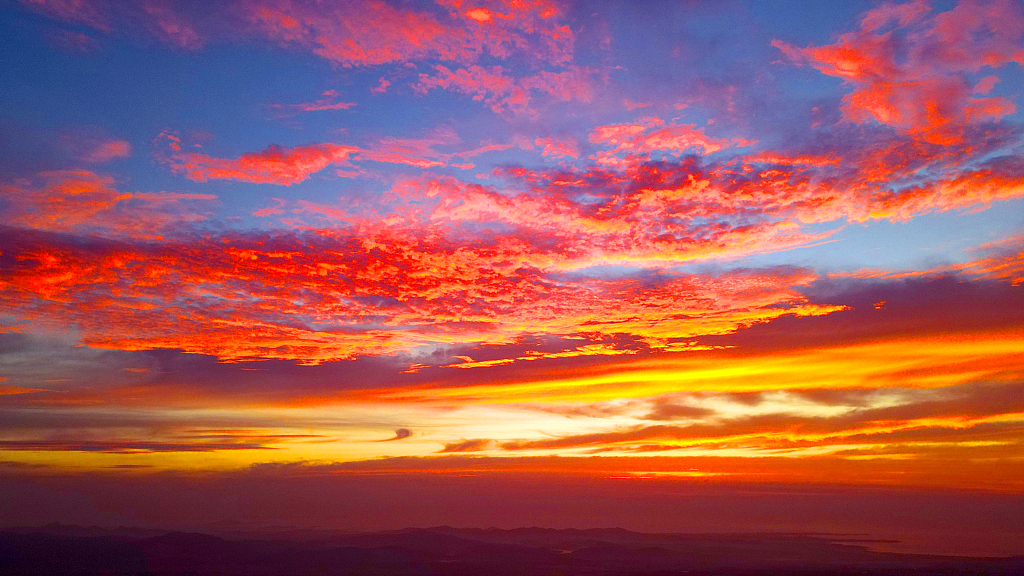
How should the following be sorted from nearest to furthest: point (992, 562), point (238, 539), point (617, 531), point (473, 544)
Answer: point (992, 562), point (473, 544), point (238, 539), point (617, 531)

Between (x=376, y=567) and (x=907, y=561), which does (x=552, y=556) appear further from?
(x=907, y=561)

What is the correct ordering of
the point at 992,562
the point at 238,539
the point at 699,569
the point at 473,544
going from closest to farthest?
the point at 992,562 → the point at 699,569 → the point at 473,544 → the point at 238,539

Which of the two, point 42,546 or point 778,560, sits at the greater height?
point 42,546

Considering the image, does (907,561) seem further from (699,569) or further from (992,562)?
(699,569)

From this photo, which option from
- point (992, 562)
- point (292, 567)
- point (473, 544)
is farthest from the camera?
point (473, 544)

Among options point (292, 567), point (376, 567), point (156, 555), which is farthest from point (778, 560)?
point (156, 555)

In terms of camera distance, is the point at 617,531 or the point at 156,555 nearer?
the point at 156,555

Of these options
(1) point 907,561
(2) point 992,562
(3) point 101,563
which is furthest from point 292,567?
(2) point 992,562

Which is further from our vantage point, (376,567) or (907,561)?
(376,567)

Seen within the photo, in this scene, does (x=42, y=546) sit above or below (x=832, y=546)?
above
